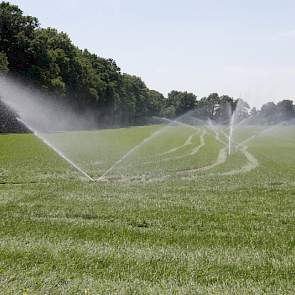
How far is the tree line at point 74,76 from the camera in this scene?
81.1 meters

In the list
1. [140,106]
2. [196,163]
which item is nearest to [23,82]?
[196,163]

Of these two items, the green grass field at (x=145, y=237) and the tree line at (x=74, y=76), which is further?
the tree line at (x=74, y=76)

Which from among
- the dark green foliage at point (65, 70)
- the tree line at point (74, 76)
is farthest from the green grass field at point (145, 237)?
the dark green foliage at point (65, 70)

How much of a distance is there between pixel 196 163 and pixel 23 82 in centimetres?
5358

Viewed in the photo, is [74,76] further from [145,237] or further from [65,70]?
[145,237]

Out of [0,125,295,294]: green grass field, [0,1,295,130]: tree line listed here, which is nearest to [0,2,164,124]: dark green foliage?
[0,1,295,130]: tree line

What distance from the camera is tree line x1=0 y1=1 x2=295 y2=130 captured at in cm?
8112

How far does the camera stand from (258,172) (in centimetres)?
2856

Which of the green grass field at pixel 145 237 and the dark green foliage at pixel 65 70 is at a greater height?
the dark green foliage at pixel 65 70

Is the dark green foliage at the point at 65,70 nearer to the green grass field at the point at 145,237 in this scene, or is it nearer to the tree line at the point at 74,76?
the tree line at the point at 74,76

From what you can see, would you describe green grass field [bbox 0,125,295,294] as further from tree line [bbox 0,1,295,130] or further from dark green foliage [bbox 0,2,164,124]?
dark green foliage [bbox 0,2,164,124]

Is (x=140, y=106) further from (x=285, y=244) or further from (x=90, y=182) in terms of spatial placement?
(x=285, y=244)

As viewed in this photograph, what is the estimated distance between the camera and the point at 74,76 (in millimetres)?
107000

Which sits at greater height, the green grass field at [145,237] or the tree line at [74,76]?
the tree line at [74,76]
